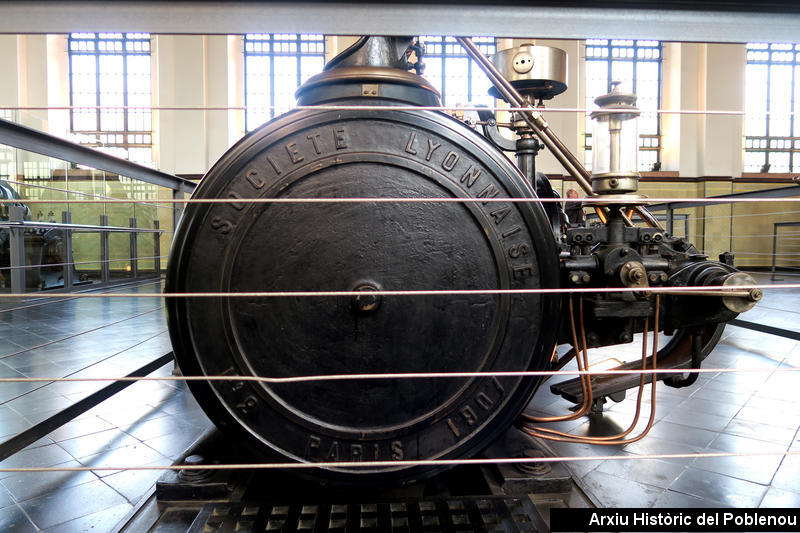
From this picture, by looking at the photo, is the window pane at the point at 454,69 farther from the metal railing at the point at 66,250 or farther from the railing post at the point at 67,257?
the railing post at the point at 67,257

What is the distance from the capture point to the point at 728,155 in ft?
40.1

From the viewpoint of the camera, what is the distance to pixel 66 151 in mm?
2109

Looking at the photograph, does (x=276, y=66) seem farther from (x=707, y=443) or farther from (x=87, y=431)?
(x=707, y=443)

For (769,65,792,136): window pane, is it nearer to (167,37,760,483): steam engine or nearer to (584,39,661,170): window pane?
(584,39,661,170): window pane

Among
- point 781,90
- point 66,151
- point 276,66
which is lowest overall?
point 66,151

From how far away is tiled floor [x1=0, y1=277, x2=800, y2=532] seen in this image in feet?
5.58

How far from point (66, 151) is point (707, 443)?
132 inches

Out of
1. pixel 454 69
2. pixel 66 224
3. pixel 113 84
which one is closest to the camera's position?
pixel 66 224

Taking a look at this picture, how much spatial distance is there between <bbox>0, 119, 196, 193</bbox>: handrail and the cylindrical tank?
832 mm

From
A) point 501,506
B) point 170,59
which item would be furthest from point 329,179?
point 170,59

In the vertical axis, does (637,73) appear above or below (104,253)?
above
